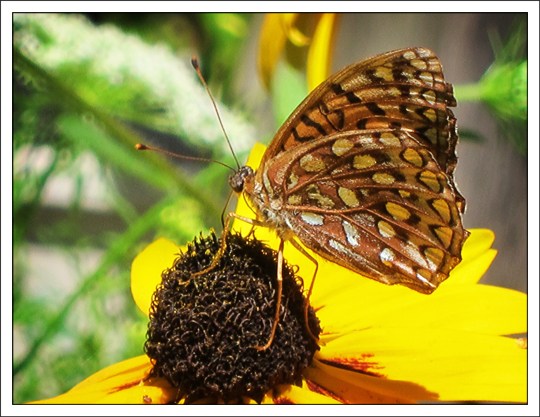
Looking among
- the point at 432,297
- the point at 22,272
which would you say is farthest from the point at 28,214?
the point at 432,297

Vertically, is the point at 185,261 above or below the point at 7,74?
below

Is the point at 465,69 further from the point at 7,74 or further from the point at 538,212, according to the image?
the point at 7,74

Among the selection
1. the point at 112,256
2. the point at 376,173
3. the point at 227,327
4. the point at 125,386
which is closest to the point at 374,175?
the point at 376,173

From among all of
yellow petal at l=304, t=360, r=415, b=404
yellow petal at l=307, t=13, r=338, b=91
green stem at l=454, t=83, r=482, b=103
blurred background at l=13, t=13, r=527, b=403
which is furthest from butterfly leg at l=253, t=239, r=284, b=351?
green stem at l=454, t=83, r=482, b=103

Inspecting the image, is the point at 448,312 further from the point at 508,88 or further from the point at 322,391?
the point at 508,88

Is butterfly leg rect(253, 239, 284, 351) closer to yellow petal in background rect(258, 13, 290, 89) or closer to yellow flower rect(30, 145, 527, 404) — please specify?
yellow flower rect(30, 145, 527, 404)

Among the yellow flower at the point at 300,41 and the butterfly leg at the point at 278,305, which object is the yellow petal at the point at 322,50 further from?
the butterfly leg at the point at 278,305
